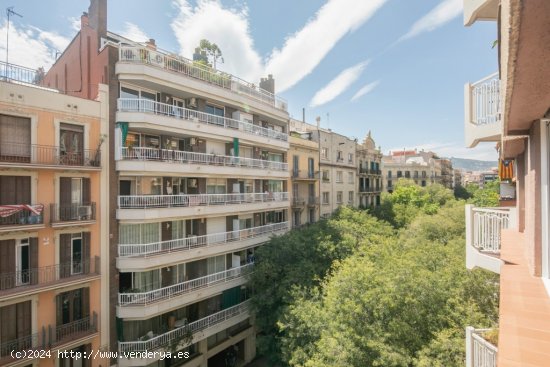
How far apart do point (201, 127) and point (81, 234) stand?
8998mm

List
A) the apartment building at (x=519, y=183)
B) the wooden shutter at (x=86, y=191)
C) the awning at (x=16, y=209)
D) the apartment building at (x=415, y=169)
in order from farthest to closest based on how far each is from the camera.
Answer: the apartment building at (x=415, y=169)
the wooden shutter at (x=86, y=191)
the awning at (x=16, y=209)
the apartment building at (x=519, y=183)

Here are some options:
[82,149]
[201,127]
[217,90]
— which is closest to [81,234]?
[82,149]

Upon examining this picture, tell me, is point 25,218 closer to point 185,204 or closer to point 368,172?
point 185,204

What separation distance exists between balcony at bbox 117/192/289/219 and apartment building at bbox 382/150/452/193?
50699 millimetres

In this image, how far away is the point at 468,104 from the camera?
24.1 feet

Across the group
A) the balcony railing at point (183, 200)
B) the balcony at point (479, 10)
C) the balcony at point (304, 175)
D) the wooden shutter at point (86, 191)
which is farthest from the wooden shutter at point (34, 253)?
the balcony at point (304, 175)

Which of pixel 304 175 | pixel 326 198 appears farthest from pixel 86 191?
pixel 326 198

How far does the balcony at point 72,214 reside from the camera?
1342 centimetres

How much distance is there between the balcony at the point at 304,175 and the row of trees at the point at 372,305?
9.63 meters

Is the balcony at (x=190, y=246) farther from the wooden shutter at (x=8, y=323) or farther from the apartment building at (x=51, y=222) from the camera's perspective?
the wooden shutter at (x=8, y=323)

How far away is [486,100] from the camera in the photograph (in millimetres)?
6891

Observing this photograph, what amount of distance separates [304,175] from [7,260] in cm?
2253

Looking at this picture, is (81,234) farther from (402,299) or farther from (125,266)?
(402,299)

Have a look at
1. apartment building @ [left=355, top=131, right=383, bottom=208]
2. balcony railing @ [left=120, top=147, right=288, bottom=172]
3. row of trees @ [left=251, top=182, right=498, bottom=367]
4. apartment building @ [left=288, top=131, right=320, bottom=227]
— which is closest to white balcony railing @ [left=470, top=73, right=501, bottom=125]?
row of trees @ [left=251, top=182, right=498, bottom=367]
